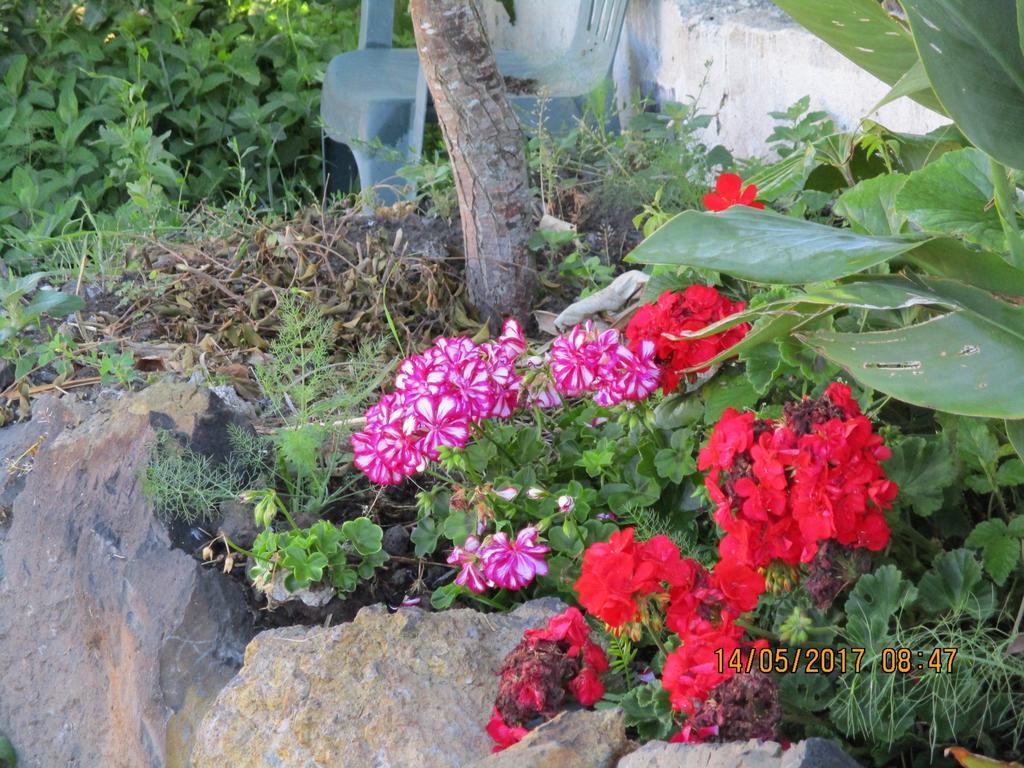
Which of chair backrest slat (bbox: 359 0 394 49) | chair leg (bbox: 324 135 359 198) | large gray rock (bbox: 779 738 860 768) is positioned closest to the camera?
large gray rock (bbox: 779 738 860 768)

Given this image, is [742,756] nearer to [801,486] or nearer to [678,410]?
[801,486]

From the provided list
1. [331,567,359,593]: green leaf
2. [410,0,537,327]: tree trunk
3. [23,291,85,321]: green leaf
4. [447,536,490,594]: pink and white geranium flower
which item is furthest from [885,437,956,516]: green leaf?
[23,291,85,321]: green leaf

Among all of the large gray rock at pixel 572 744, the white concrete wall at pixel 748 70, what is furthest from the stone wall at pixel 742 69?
the large gray rock at pixel 572 744

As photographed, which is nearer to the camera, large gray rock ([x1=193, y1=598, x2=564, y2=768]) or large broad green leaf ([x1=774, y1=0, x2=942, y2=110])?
large gray rock ([x1=193, y1=598, x2=564, y2=768])

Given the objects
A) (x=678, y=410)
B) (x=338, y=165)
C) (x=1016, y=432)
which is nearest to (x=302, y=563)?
(x=678, y=410)

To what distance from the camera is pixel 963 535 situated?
164 centimetres

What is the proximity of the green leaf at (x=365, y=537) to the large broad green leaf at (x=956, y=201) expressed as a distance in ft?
3.04

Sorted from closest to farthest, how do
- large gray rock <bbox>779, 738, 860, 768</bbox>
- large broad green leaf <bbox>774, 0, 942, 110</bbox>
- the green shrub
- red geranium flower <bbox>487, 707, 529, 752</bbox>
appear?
large gray rock <bbox>779, 738, 860, 768</bbox>, red geranium flower <bbox>487, 707, 529, 752</bbox>, large broad green leaf <bbox>774, 0, 942, 110</bbox>, the green shrub

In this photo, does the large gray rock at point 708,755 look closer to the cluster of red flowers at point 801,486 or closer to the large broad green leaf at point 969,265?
the cluster of red flowers at point 801,486

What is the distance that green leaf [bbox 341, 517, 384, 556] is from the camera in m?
1.81

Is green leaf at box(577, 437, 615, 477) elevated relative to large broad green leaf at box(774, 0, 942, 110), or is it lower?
lower

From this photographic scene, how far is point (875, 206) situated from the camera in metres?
1.78

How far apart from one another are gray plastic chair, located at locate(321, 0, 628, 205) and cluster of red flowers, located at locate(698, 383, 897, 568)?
248cm
